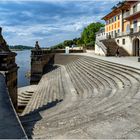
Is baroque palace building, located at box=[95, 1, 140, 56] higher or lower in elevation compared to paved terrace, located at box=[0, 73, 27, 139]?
higher

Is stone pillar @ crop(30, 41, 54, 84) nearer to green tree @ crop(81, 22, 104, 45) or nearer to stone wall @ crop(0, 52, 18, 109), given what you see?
stone wall @ crop(0, 52, 18, 109)

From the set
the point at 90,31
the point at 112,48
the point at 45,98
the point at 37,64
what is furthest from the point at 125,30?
the point at 90,31

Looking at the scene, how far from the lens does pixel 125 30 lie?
39875mm

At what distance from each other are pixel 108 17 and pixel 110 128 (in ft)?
152

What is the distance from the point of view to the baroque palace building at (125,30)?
33.9m

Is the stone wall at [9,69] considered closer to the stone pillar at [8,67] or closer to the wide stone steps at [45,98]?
the stone pillar at [8,67]

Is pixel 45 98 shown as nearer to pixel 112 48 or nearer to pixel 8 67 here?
pixel 8 67

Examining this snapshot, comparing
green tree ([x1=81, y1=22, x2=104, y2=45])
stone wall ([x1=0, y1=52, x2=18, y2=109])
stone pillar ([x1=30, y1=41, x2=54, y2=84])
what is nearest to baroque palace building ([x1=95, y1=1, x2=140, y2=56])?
stone pillar ([x1=30, y1=41, x2=54, y2=84])

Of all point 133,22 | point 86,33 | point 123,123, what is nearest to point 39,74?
point 133,22

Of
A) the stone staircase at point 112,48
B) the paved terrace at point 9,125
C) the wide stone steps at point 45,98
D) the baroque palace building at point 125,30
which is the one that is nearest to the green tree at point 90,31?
the baroque palace building at point 125,30

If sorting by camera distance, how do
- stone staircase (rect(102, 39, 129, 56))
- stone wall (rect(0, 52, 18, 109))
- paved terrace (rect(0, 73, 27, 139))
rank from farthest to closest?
1. stone staircase (rect(102, 39, 129, 56))
2. stone wall (rect(0, 52, 18, 109))
3. paved terrace (rect(0, 73, 27, 139))

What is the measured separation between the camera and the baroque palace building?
3394 cm

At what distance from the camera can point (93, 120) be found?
622 centimetres

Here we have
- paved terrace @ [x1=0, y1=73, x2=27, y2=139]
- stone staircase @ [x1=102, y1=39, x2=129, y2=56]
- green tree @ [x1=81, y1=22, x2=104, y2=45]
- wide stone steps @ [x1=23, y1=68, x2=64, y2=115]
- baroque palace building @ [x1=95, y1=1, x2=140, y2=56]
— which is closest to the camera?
paved terrace @ [x1=0, y1=73, x2=27, y2=139]
